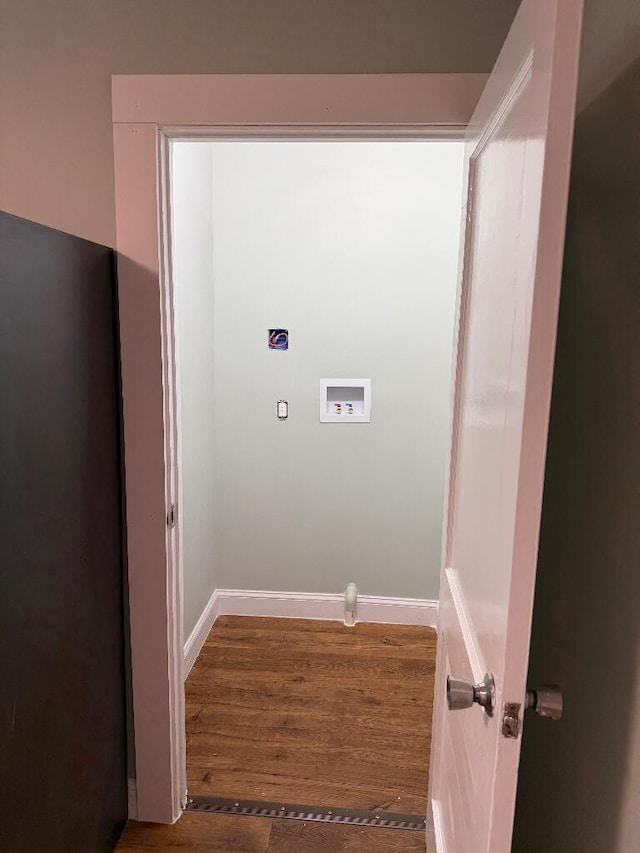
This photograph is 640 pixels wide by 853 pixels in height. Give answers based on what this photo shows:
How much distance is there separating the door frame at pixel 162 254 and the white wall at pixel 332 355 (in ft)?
4.11

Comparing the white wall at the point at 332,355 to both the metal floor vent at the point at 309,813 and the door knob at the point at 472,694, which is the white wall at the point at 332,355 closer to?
the metal floor vent at the point at 309,813

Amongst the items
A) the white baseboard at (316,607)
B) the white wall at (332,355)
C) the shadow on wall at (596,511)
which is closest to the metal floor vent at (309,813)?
the shadow on wall at (596,511)

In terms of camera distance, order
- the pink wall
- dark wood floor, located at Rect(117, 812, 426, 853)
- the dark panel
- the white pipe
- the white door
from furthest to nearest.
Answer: the white pipe → dark wood floor, located at Rect(117, 812, 426, 853) → the pink wall → the dark panel → the white door

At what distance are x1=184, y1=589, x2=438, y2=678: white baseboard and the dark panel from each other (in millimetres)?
1424

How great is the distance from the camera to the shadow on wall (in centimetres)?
89

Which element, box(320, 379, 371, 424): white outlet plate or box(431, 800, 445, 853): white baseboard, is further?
box(320, 379, 371, 424): white outlet plate

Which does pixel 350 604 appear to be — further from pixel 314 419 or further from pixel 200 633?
pixel 314 419

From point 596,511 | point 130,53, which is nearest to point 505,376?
point 596,511

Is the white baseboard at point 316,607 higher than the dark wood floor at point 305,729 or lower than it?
higher

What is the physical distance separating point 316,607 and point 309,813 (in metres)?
1.26

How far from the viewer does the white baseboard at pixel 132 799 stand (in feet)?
5.97

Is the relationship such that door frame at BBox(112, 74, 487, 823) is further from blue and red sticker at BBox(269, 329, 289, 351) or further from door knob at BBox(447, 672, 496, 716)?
blue and red sticker at BBox(269, 329, 289, 351)

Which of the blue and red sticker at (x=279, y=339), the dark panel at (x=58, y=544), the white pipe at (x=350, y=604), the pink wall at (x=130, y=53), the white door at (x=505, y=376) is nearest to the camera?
the white door at (x=505, y=376)

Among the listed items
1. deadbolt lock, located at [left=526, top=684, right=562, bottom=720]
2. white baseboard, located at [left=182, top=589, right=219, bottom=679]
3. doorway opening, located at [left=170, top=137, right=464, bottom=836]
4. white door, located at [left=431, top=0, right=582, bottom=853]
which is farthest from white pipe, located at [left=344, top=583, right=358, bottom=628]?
deadbolt lock, located at [left=526, top=684, right=562, bottom=720]
